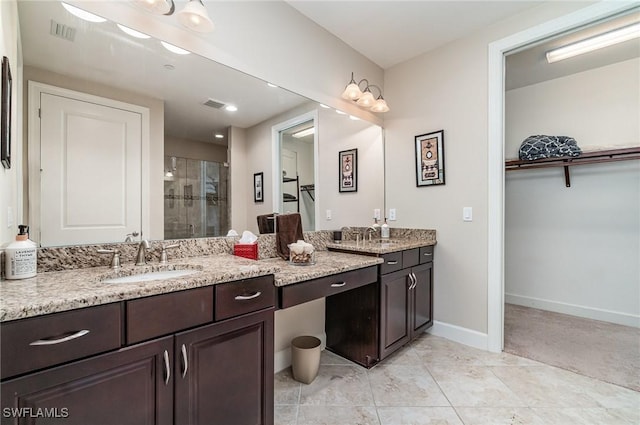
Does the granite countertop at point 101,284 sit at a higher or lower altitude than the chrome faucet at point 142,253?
lower

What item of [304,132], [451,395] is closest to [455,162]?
[304,132]

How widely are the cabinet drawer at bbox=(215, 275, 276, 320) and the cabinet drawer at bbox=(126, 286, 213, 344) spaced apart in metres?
Result: 0.05

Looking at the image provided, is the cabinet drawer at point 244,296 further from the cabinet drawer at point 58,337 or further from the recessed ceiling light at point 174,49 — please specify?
the recessed ceiling light at point 174,49

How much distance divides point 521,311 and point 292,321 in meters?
2.84

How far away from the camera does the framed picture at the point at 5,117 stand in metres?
0.98

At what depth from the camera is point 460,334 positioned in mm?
2521

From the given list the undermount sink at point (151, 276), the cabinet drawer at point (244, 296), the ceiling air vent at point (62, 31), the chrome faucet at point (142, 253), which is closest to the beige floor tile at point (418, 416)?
the cabinet drawer at point (244, 296)

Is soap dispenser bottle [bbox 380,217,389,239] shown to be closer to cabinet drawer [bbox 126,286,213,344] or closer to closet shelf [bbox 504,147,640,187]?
closet shelf [bbox 504,147,640,187]

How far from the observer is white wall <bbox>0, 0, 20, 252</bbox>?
103cm

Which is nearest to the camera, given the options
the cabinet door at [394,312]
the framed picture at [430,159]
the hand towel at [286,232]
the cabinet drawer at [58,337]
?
the cabinet drawer at [58,337]

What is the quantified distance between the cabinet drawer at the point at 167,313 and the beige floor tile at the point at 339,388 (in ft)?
3.40

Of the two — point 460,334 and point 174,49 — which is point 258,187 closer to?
point 174,49

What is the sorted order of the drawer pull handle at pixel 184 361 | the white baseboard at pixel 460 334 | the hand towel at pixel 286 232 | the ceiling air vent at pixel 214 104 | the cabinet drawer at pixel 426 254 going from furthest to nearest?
the cabinet drawer at pixel 426 254, the white baseboard at pixel 460 334, the hand towel at pixel 286 232, the ceiling air vent at pixel 214 104, the drawer pull handle at pixel 184 361

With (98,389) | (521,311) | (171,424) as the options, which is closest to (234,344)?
(171,424)
